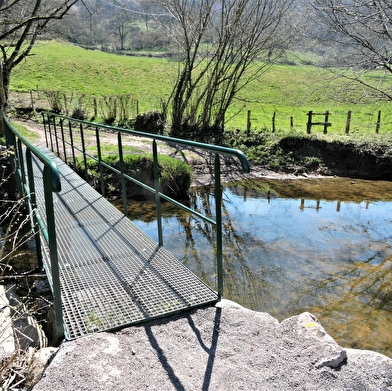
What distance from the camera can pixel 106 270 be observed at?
348cm

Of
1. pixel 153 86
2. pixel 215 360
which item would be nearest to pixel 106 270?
pixel 215 360

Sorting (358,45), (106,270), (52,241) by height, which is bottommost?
(106,270)

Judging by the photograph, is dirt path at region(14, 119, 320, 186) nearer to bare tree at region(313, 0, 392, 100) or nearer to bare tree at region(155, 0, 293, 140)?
bare tree at region(155, 0, 293, 140)

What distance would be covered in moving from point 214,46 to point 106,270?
46.9ft

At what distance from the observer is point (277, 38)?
15.8 meters

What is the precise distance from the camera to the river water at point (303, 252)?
→ 4.98 metres

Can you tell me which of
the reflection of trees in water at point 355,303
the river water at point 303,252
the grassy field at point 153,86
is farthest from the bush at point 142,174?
the grassy field at point 153,86

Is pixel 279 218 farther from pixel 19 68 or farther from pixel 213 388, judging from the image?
pixel 19 68

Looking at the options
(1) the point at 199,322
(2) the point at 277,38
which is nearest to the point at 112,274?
(1) the point at 199,322

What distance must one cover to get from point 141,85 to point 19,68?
1027 cm

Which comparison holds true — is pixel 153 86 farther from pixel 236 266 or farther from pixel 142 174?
pixel 236 266

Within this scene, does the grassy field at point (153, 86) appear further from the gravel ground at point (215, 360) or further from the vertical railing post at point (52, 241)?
the gravel ground at point (215, 360)

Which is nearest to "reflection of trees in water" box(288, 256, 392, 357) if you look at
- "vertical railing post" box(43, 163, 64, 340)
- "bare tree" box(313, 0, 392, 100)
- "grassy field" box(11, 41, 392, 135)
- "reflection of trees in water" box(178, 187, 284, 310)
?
"reflection of trees in water" box(178, 187, 284, 310)

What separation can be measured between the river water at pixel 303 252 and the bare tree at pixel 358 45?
3.26m
